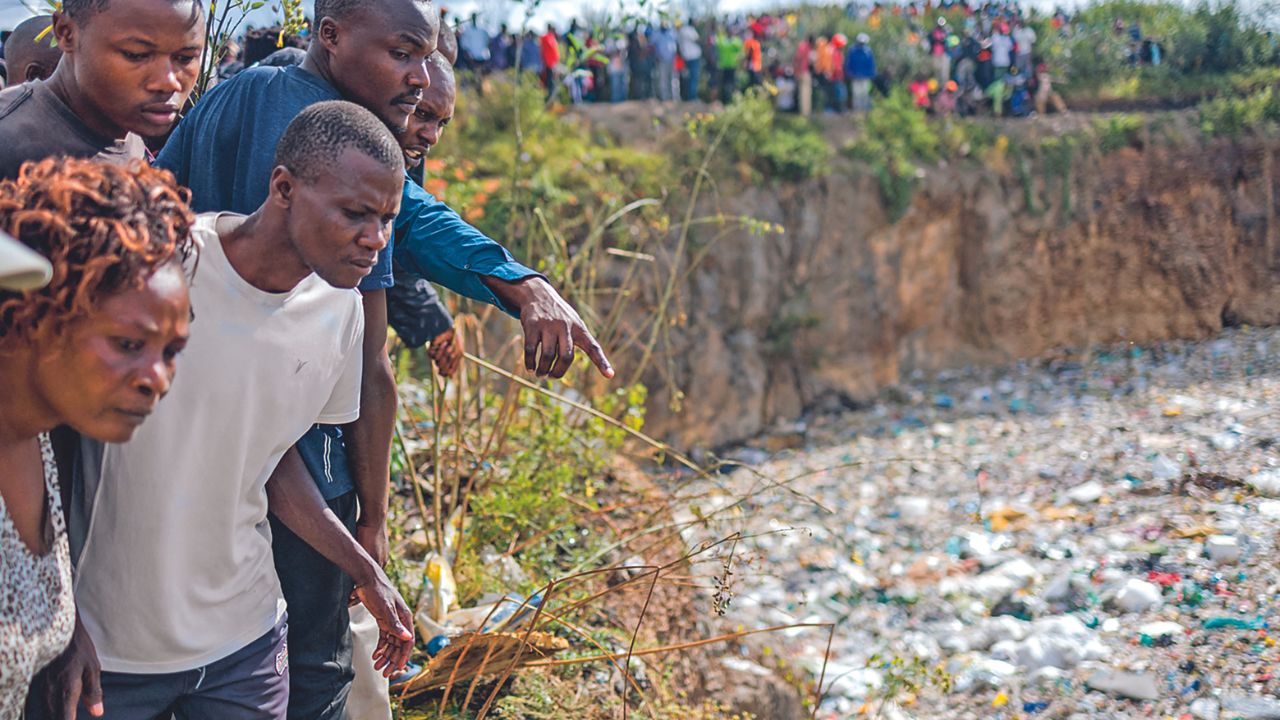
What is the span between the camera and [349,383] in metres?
1.63

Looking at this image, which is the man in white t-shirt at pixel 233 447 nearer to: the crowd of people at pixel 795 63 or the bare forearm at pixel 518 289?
the bare forearm at pixel 518 289

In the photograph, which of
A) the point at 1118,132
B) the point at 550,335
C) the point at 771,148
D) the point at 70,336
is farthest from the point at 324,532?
the point at 1118,132

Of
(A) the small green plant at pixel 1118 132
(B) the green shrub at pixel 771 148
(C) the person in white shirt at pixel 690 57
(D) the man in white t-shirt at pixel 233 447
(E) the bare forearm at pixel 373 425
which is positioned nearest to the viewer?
(D) the man in white t-shirt at pixel 233 447

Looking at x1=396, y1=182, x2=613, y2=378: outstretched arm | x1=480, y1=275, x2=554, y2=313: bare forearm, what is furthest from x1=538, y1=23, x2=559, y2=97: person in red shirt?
x1=480, y1=275, x2=554, y2=313: bare forearm

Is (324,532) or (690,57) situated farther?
(690,57)

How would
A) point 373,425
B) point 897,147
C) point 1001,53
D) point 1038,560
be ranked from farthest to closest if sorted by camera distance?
point 1001,53, point 897,147, point 1038,560, point 373,425

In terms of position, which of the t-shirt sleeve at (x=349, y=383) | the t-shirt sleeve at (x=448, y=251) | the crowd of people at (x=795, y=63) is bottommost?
the t-shirt sleeve at (x=349, y=383)

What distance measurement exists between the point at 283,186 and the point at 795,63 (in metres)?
10.9

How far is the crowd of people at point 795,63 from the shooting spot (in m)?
10.7

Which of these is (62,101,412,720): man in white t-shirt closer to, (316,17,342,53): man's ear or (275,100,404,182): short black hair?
(275,100,404,182): short black hair

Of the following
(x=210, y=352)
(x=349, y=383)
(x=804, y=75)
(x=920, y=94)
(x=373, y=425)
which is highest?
(x=804, y=75)

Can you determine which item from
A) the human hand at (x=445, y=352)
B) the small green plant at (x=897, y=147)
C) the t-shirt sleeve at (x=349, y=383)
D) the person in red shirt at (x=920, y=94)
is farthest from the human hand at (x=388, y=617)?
the person in red shirt at (x=920, y=94)

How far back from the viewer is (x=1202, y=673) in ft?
12.8

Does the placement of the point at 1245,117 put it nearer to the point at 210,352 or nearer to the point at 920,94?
the point at 920,94
